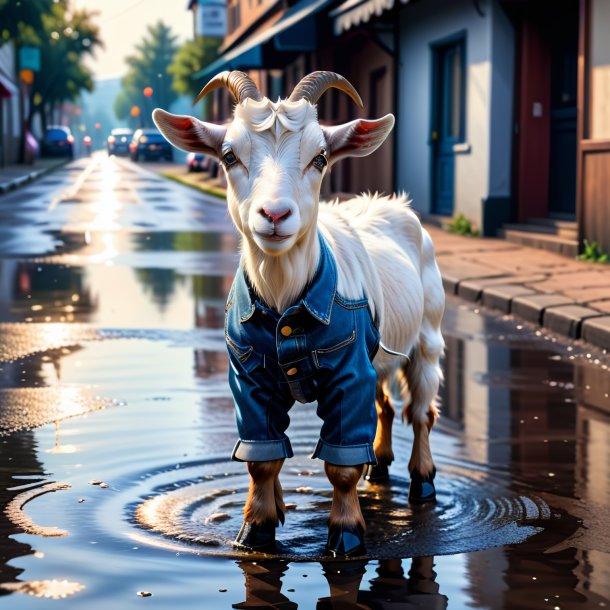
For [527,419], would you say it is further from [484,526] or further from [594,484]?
[484,526]

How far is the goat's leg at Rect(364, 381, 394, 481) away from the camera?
539 centimetres

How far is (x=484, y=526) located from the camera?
15.3 ft

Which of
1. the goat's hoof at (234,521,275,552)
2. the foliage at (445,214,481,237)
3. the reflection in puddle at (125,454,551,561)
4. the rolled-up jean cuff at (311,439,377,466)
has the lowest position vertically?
the reflection in puddle at (125,454,551,561)

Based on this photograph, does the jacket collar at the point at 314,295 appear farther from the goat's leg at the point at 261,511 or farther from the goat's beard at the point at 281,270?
the goat's leg at the point at 261,511

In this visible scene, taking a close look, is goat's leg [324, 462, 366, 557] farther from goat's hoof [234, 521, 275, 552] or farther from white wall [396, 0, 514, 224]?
white wall [396, 0, 514, 224]

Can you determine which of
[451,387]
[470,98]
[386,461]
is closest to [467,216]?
[470,98]

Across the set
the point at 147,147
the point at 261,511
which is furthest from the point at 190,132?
the point at 147,147

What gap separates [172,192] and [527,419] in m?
25.9

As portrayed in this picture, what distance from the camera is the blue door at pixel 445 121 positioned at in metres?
19.1

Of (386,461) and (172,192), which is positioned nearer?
(386,461)

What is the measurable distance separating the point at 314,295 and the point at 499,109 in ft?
42.7

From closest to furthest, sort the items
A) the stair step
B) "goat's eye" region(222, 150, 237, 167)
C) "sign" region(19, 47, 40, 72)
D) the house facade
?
"goat's eye" region(222, 150, 237, 167) → the house facade → the stair step → "sign" region(19, 47, 40, 72)

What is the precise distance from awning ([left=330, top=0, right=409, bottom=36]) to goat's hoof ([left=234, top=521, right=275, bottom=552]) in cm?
1468

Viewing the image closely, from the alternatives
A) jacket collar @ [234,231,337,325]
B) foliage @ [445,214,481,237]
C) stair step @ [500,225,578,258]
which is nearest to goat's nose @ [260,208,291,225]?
jacket collar @ [234,231,337,325]
